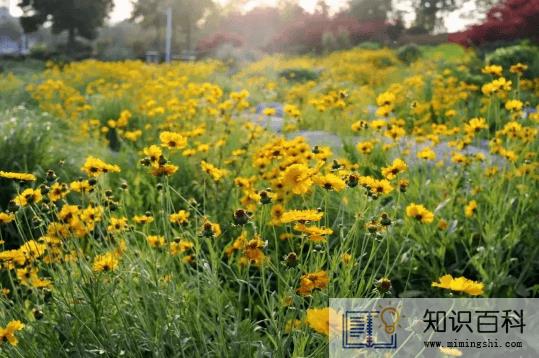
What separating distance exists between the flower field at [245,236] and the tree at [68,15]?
26.3m

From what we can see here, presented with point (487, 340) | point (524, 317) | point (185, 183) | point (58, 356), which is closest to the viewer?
point (58, 356)

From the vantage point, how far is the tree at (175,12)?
31.5 metres

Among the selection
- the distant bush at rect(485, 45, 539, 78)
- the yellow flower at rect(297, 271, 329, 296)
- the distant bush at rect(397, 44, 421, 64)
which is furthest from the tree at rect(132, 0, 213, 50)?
the yellow flower at rect(297, 271, 329, 296)

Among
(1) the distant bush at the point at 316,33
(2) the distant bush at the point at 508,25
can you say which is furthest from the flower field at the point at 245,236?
(1) the distant bush at the point at 316,33

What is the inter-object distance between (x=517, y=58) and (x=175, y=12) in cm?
2504

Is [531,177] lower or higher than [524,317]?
higher

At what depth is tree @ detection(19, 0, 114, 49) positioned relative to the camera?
30.0 m

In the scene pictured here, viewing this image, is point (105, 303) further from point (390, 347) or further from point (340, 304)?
point (390, 347)

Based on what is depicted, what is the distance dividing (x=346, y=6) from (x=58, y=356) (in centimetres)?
3416

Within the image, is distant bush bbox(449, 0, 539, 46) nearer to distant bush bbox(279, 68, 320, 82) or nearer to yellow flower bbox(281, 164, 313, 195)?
distant bush bbox(279, 68, 320, 82)

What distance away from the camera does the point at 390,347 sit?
1.60m

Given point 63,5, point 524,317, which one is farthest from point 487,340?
point 63,5

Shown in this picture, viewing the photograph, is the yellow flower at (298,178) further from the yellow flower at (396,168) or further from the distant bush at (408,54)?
the distant bush at (408,54)

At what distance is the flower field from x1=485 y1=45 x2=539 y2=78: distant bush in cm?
A: 399
